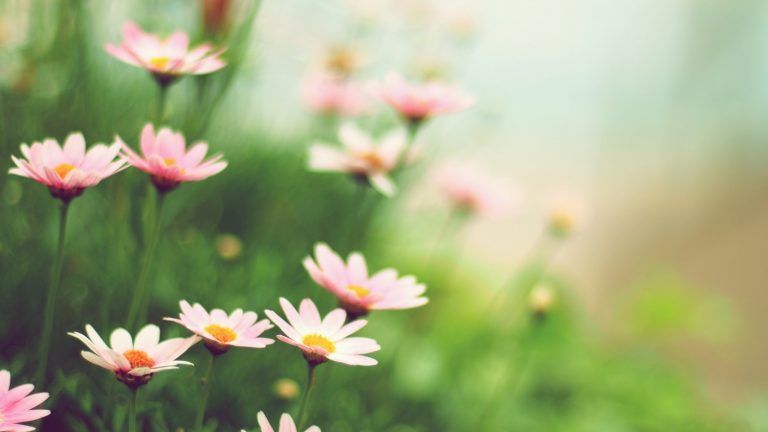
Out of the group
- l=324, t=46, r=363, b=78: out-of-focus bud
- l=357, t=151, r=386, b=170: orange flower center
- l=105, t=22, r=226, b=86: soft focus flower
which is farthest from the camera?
l=324, t=46, r=363, b=78: out-of-focus bud

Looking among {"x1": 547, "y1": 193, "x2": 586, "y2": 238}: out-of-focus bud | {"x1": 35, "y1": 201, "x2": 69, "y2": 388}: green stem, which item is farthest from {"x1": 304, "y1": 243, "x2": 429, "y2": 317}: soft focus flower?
{"x1": 547, "y1": 193, "x2": 586, "y2": 238}: out-of-focus bud

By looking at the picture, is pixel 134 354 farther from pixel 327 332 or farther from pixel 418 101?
pixel 418 101

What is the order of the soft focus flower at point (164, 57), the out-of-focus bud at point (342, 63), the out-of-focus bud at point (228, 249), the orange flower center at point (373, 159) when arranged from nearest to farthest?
the soft focus flower at point (164, 57)
the orange flower center at point (373, 159)
the out-of-focus bud at point (228, 249)
the out-of-focus bud at point (342, 63)

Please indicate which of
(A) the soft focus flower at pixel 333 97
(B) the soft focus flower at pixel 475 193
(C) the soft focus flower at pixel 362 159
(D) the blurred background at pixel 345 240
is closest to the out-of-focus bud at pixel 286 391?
(D) the blurred background at pixel 345 240

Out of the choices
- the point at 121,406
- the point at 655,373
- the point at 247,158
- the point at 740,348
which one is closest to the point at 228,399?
the point at 121,406

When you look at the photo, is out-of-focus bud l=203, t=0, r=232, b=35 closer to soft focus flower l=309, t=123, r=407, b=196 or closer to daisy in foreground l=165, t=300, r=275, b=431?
soft focus flower l=309, t=123, r=407, b=196

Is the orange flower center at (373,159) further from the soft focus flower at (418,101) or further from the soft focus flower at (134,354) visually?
the soft focus flower at (134,354)

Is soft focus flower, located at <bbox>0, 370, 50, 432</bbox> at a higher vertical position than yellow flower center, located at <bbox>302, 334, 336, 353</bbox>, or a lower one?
lower

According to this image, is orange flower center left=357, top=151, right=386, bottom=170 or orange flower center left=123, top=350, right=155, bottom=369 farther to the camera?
orange flower center left=357, top=151, right=386, bottom=170
